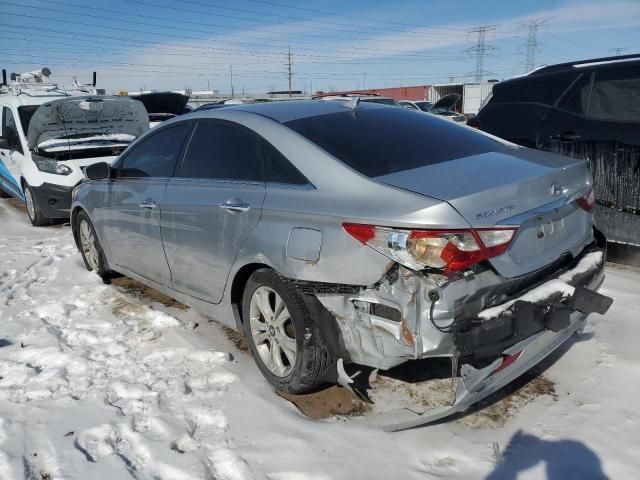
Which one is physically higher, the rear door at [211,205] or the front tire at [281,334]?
the rear door at [211,205]

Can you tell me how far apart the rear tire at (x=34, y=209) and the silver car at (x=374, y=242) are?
4.71m

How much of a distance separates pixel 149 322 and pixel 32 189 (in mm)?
4583

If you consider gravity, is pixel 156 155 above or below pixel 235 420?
above

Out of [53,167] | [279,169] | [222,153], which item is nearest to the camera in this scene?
[279,169]

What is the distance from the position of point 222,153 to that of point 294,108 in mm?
530

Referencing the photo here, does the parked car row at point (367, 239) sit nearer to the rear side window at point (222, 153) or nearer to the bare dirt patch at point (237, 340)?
the rear side window at point (222, 153)

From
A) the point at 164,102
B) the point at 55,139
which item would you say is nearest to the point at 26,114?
the point at 55,139

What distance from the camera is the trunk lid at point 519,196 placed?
7.57 feet

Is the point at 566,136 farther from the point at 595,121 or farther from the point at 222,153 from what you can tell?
the point at 222,153

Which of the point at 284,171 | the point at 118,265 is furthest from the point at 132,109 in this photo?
the point at 284,171

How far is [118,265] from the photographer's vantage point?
452 centimetres

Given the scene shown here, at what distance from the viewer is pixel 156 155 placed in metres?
3.96

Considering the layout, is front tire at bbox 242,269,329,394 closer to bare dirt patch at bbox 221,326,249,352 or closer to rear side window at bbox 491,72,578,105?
bare dirt patch at bbox 221,326,249,352

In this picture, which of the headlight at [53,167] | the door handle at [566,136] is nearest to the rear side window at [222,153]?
the door handle at [566,136]
